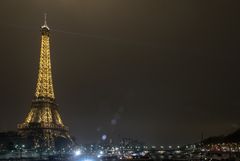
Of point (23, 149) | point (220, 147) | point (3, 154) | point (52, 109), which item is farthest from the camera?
point (220, 147)

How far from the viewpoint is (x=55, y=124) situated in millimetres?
140125

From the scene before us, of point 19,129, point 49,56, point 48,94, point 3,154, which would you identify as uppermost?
point 49,56

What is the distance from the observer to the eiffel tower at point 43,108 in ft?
446

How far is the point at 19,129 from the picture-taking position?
139m

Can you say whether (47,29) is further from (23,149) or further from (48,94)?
(23,149)

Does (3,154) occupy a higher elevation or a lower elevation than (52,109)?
lower

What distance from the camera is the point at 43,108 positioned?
138m

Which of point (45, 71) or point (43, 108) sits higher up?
point (45, 71)

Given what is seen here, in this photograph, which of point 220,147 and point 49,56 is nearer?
point 49,56

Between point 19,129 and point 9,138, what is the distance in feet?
19.2

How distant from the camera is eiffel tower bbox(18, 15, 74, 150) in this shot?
5354 inches

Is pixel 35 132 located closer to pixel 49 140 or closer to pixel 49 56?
pixel 49 140

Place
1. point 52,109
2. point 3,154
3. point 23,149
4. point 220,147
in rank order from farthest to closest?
point 220,147 → point 52,109 → point 23,149 → point 3,154

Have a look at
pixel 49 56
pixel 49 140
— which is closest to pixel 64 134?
pixel 49 140
